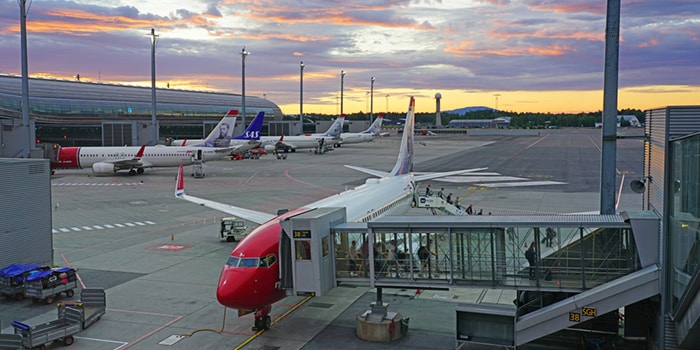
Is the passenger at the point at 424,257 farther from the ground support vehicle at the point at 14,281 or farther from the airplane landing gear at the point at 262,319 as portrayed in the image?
the ground support vehicle at the point at 14,281

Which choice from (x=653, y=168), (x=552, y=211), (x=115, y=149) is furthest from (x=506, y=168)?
(x=653, y=168)

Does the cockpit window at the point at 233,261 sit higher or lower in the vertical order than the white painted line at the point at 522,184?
higher

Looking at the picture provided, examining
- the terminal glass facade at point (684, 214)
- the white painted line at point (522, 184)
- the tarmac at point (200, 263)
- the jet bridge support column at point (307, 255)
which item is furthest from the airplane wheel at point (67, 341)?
the white painted line at point (522, 184)

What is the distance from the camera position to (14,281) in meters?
26.5

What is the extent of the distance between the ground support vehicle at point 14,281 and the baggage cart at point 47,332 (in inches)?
235

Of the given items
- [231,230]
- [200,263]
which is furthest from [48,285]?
[231,230]

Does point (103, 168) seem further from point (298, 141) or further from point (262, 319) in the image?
point (262, 319)

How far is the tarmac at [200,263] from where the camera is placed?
22.4m

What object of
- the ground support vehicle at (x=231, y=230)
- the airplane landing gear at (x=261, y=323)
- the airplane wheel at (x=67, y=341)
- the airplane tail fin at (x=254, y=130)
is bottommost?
the airplane wheel at (x=67, y=341)

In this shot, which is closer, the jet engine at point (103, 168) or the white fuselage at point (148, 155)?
the jet engine at point (103, 168)

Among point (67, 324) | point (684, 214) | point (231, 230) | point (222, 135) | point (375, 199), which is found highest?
point (222, 135)

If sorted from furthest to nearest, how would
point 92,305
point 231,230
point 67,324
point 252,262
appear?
point 231,230 < point 92,305 < point 252,262 < point 67,324

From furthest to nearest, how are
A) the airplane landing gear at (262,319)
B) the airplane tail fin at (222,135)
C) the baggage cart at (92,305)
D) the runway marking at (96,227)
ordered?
the airplane tail fin at (222,135)
the runway marking at (96,227)
the baggage cart at (92,305)
the airplane landing gear at (262,319)

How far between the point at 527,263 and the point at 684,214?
19.9ft
